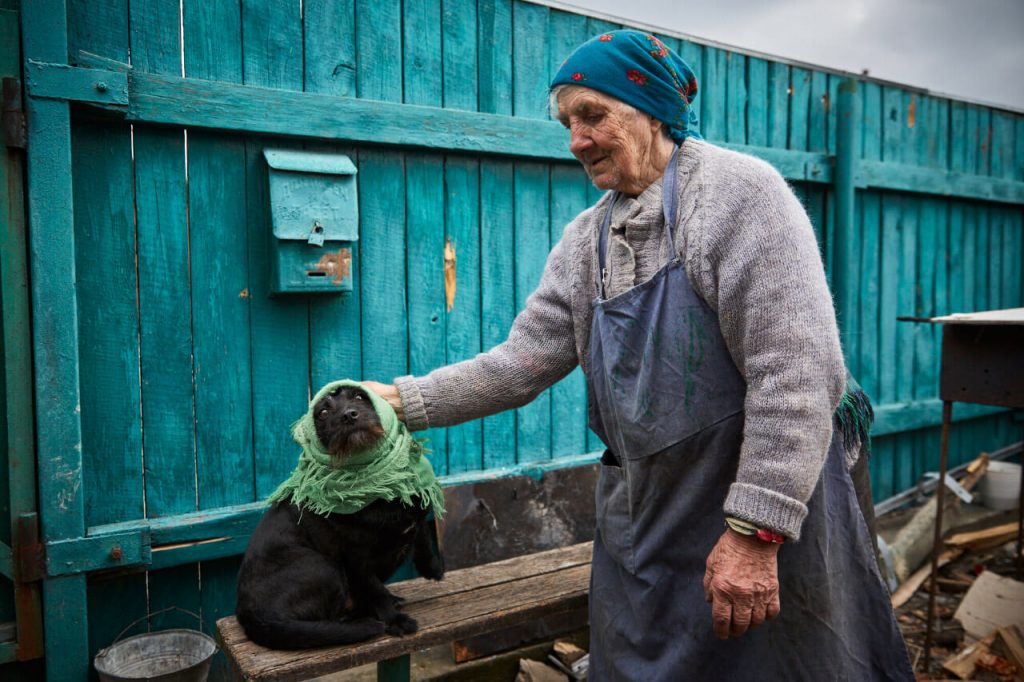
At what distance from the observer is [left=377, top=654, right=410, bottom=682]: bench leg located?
232 centimetres

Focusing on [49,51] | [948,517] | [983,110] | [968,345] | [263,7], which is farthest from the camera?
[983,110]

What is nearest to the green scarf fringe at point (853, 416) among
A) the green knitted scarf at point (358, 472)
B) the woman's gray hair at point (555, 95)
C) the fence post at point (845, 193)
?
the woman's gray hair at point (555, 95)

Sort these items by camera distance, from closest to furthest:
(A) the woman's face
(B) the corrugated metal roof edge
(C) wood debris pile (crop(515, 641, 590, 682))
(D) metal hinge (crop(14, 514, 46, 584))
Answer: (A) the woman's face → (D) metal hinge (crop(14, 514, 46, 584)) → (C) wood debris pile (crop(515, 641, 590, 682)) → (B) the corrugated metal roof edge

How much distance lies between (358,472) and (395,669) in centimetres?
68

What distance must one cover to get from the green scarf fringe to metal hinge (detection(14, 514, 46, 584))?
2.55 metres

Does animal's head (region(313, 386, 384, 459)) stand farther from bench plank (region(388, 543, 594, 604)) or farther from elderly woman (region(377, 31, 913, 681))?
bench plank (region(388, 543, 594, 604))

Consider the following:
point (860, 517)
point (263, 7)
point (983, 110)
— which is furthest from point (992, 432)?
point (263, 7)

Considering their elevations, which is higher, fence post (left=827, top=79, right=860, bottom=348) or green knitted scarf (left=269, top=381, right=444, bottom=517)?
fence post (left=827, top=79, right=860, bottom=348)

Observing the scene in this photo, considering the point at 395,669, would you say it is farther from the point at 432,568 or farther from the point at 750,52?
the point at 750,52

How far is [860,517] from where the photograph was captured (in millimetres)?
1800

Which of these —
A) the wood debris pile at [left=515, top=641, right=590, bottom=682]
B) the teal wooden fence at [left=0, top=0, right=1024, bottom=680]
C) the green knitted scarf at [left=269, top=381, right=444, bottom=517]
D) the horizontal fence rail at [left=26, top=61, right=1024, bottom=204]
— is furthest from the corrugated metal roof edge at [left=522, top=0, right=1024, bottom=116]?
the wood debris pile at [left=515, top=641, right=590, bottom=682]

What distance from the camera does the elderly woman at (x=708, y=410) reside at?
1.52 m

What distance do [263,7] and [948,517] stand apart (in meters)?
5.09

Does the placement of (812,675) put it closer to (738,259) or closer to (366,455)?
(738,259)
